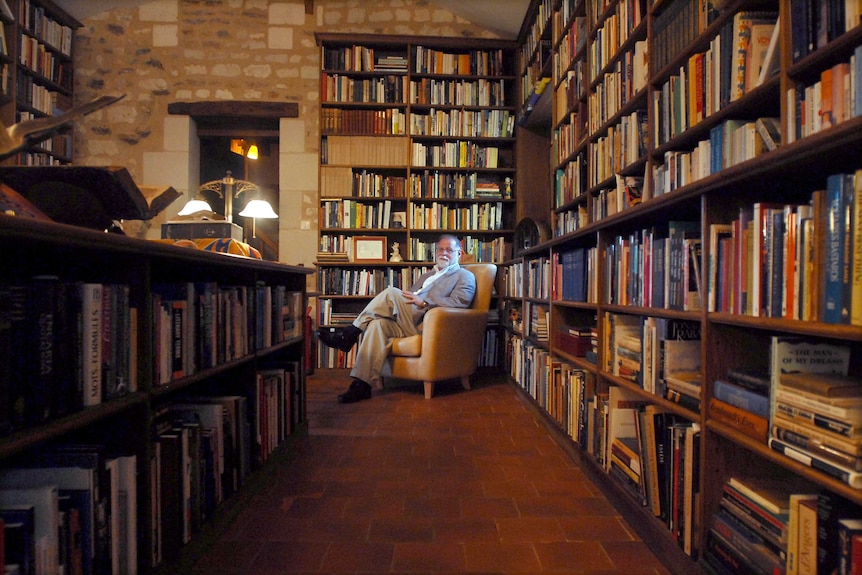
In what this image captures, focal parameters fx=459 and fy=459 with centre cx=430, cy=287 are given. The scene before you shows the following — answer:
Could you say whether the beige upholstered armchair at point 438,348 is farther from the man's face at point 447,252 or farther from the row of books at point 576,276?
the row of books at point 576,276

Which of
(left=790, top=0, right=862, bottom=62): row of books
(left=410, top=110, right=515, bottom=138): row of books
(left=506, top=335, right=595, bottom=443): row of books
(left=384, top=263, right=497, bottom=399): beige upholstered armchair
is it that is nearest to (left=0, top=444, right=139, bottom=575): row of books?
(left=506, top=335, right=595, bottom=443): row of books

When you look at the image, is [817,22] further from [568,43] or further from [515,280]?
[515,280]

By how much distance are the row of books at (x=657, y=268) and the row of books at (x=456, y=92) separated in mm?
3268

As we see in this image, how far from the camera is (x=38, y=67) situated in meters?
4.08

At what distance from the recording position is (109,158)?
4625 mm

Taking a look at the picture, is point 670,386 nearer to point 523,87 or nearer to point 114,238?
point 114,238

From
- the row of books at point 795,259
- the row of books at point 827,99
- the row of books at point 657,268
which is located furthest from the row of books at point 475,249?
the row of books at point 795,259

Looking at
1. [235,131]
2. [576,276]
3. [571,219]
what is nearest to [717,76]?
[576,276]

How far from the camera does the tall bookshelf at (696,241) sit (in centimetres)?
88

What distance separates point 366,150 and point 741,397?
13.2 ft

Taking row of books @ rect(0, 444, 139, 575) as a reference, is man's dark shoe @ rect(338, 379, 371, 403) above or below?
below

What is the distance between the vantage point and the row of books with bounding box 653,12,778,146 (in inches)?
65.4

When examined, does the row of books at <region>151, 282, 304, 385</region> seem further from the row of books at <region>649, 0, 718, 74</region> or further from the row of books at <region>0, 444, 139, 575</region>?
the row of books at <region>649, 0, 718, 74</region>

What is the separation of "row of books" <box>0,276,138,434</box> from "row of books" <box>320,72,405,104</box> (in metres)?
3.95
